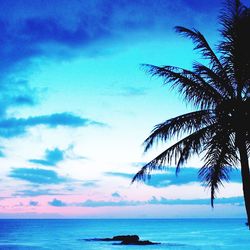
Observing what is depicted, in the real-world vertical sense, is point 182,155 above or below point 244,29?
below

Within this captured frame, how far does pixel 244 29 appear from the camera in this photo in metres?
11.7

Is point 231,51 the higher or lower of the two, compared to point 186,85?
higher

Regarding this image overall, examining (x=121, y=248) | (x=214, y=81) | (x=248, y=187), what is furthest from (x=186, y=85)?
(x=121, y=248)

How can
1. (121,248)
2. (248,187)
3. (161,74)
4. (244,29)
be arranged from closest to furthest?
(248,187) < (244,29) < (161,74) < (121,248)

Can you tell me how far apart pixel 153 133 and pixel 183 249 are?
5820 cm

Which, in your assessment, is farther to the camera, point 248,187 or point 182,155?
point 182,155

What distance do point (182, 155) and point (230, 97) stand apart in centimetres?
196

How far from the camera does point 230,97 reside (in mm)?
11711

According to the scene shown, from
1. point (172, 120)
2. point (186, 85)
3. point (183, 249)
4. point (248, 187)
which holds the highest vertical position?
point (186, 85)

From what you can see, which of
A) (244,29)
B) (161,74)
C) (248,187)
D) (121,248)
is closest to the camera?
(248,187)

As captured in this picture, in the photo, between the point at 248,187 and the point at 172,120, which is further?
the point at 172,120

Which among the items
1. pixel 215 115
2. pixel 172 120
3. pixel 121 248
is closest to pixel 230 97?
pixel 215 115

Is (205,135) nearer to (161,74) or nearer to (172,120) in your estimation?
(172,120)

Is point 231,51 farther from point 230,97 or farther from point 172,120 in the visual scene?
point 172,120
